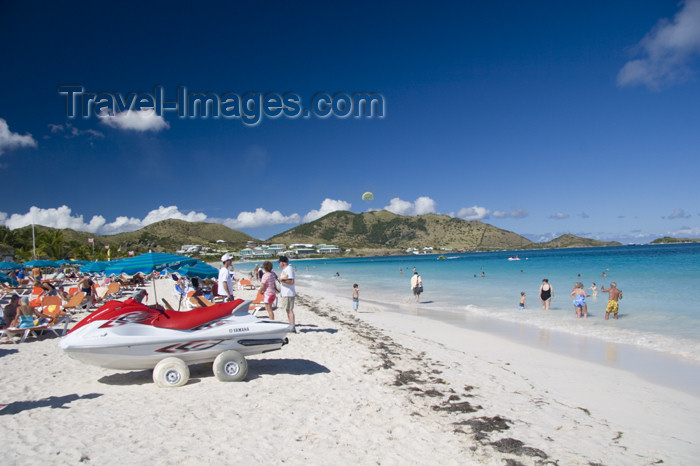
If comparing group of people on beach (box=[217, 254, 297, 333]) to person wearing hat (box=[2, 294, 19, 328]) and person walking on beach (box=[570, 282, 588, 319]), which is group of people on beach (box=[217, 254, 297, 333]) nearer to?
person wearing hat (box=[2, 294, 19, 328])

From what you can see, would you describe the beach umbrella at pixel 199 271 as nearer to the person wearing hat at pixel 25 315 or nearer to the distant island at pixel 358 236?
the person wearing hat at pixel 25 315

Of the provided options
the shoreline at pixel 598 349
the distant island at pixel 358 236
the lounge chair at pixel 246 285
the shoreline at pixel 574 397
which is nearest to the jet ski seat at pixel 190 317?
the shoreline at pixel 574 397

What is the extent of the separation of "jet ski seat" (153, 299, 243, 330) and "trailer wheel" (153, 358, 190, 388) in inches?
17.6

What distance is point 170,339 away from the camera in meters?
5.43

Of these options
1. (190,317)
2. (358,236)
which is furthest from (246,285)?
(358,236)

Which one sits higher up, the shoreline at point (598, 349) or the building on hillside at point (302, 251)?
the building on hillside at point (302, 251)

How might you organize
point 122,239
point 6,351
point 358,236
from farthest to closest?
point 358,236
point 122,239
point 6,351

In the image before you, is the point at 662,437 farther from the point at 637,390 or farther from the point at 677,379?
the point at 677,379

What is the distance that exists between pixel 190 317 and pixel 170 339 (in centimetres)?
37

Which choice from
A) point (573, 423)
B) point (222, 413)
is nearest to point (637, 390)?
point (573, 423)

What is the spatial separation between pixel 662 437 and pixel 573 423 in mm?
884

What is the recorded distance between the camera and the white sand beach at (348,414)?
3.81m

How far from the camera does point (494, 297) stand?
2109 centimetres

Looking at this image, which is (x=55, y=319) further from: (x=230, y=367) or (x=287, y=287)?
(x=230, y=367)
